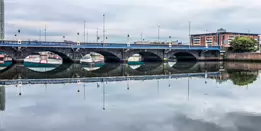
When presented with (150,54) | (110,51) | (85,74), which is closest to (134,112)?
(85,74)

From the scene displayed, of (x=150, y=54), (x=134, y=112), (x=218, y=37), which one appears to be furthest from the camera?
(x=218, y=37)

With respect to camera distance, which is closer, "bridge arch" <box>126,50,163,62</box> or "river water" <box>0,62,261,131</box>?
"river water" <box>0,62,261,131</box>

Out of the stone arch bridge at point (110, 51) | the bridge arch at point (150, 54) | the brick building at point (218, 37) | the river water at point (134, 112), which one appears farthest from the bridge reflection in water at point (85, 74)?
the brick building at point (218, 37)

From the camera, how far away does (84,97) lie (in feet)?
61.1

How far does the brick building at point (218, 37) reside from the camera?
116875 millimetres

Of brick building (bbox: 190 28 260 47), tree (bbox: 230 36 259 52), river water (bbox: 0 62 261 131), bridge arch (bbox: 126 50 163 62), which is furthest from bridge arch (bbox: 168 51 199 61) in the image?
river water (bbox: 0 62 261 131)

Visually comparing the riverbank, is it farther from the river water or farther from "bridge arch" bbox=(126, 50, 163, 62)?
the river water

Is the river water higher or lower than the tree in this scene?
lower

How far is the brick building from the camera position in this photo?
117m

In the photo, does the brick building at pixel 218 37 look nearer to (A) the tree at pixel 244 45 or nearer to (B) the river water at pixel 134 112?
(A) the tree at pixel 244 45

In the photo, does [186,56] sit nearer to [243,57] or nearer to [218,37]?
[243,57]

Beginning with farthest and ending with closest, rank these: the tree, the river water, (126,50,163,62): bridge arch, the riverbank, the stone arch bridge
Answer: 1. the tree
2. the riverbank
3. (126,50,163,62): bridge arch
4. the stone arch bridge
5. the river water

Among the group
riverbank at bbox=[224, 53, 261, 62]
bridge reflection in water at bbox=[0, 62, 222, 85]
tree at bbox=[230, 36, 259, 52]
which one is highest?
tree at bbox=[230, 36, 259, 52]

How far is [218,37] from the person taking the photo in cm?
12081
